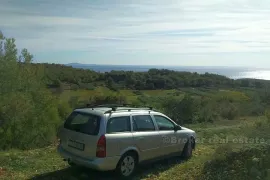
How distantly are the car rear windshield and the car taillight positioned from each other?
188 millimetres

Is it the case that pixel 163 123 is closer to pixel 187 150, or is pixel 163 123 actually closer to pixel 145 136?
pixel 145 136

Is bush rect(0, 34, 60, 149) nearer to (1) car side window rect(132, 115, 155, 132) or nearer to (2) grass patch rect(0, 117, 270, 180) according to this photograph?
(2) grass patch rect(0, 117, 270, 180)

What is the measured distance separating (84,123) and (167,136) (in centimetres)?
251

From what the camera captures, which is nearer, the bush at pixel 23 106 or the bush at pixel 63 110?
the bush at pixel 23 106

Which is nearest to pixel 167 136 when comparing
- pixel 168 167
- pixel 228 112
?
pixel 168 167

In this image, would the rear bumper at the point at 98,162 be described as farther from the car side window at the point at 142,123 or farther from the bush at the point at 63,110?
the bush at the point at 63,110

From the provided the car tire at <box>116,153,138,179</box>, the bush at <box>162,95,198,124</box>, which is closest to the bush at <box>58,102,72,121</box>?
the bush at <box>162,95,198,124</box>

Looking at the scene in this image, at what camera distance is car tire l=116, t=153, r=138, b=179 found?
6.80 m

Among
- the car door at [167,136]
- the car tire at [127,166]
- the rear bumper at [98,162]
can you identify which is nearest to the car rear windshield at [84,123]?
the rear bumper at [98,162]

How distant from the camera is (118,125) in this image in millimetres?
6805

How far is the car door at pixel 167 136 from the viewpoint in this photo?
8.04 metres

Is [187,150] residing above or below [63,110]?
above

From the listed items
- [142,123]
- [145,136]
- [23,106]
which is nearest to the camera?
[145,136]

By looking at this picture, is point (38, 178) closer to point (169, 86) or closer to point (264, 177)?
point (264, 177)
